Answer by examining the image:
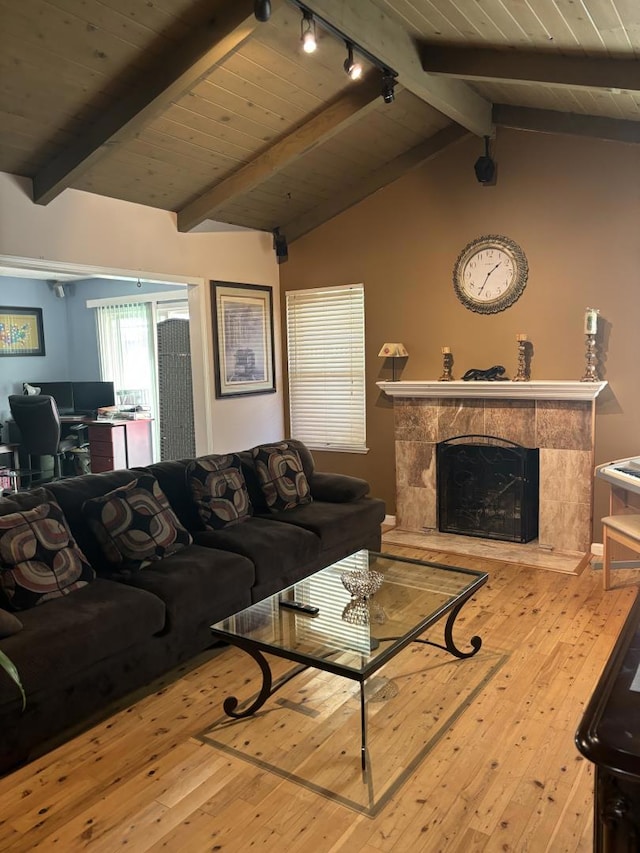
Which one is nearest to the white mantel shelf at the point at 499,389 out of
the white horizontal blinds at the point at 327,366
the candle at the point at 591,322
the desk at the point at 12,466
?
the candle at the point at 591,322

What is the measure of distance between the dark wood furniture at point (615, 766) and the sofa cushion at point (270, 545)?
8.42 ft

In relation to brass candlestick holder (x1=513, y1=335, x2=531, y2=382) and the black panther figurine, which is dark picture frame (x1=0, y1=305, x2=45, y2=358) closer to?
the black panther figurine

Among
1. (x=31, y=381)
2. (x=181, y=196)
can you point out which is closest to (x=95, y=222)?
(x=181, y=196)

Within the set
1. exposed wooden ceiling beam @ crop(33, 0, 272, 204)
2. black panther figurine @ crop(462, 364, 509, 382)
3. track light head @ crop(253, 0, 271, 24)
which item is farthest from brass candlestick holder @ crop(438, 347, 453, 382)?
track light head @ crop(253, 0, 271, 24)

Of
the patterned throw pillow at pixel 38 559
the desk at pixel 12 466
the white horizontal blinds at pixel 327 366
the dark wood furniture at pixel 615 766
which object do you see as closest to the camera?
the dark wood furniture at pixel 615 766

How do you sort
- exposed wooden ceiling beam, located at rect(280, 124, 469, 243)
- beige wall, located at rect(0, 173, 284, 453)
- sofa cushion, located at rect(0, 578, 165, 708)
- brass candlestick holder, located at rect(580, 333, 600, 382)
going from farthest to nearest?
exposed wooden ceiling beam, located at rect(280, 124, 469, 243) → brass candlestick holder, located at rect(580, 333, 600, 382) → beige wall, located at rect(0, 173, 284, 453) → sofa cushion, located at rect(0, 578, 165, 708)

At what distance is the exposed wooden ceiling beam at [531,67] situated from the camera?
3266 mm

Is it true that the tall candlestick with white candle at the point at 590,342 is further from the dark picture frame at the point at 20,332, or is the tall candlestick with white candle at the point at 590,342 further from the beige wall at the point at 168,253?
the dark picture frame at the point at 20,332

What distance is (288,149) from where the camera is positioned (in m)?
4.46

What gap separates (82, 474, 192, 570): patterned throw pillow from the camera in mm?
3201

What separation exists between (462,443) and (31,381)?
536 cm

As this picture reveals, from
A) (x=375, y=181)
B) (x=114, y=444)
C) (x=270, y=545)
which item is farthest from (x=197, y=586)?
(x=114, y=444)

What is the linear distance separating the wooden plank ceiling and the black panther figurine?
5.43 feet

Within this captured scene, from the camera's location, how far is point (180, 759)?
98.0 inches
